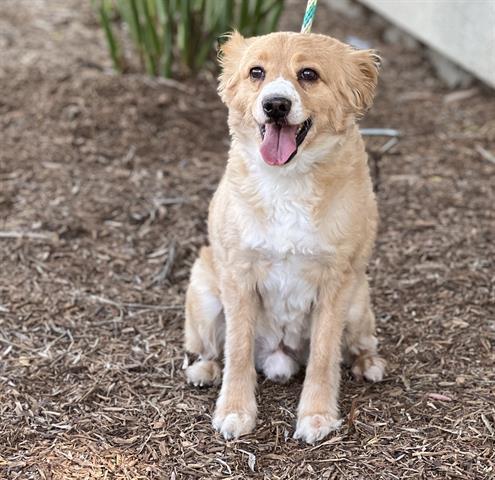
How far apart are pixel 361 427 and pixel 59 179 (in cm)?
288

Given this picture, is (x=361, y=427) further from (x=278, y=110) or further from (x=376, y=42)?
(x=376, y=42)

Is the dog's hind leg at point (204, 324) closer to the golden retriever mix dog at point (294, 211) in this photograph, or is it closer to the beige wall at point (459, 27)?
the golden retriever mix dog at point (294, 211)

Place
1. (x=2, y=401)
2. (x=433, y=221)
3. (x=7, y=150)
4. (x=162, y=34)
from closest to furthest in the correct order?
(x=2, y=401) < (x=433, y=221) < (x=7, y=150) < (x=162, y=34)

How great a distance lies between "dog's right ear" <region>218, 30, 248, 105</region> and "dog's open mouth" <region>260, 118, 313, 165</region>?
10.6 inches

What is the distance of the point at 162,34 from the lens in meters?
6.95

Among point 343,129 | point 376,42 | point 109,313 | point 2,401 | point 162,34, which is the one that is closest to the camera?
point 343,129

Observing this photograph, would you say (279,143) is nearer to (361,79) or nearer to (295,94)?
(295,94)

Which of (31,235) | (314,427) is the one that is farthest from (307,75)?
(31,235)

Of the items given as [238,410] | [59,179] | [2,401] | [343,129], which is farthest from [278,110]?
[59,179]

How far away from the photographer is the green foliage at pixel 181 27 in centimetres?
640

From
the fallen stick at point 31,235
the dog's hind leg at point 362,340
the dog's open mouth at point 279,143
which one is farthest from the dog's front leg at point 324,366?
the fallen stick at point 31,235

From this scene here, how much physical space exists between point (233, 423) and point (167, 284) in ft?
4.43

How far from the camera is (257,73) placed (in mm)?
3484

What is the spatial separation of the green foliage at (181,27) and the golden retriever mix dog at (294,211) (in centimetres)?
282
